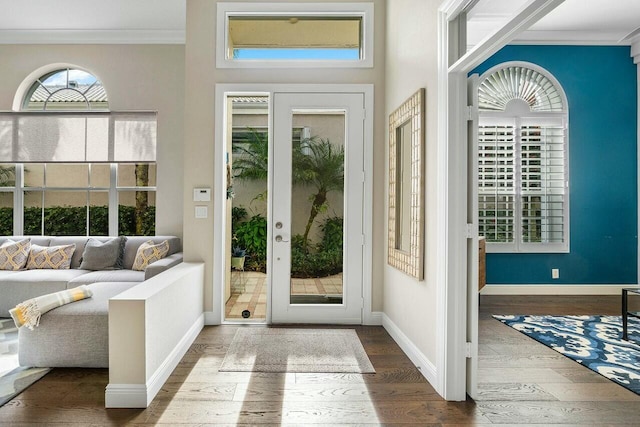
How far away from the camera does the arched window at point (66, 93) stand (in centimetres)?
543

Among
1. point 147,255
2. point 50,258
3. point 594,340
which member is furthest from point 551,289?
point 50,258

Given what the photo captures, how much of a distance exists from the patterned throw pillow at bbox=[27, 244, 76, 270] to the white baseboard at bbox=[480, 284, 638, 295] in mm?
5032

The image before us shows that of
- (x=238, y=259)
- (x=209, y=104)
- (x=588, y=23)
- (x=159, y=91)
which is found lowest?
(x=238, y=259)

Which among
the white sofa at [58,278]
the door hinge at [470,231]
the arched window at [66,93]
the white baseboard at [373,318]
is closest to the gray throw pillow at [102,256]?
the white sofa at [58,278]

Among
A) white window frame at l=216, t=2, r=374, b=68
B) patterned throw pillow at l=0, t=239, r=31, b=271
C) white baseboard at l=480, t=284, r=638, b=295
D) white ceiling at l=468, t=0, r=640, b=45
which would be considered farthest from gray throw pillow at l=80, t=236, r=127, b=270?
white ceiling at l=468, t=0, r=640, b=45

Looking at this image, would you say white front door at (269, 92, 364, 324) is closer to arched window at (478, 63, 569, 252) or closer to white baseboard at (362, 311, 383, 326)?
white baseboard at (362, 311, 383, 326)

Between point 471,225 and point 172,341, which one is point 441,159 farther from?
point 172,341

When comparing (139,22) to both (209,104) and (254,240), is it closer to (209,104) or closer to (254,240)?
(209,104)

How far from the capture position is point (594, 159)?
5.46 m

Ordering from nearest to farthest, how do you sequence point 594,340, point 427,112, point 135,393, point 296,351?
1. point 135,393
2. point 427,112
3. point 296,351
4. point 594,340

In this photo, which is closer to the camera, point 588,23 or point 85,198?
point 588,23

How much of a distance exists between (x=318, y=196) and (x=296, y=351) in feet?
5.03

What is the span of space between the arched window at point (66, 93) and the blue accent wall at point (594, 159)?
496cm

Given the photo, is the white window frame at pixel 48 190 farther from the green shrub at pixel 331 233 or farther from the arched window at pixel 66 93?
the green shrub at pixel 331 233
